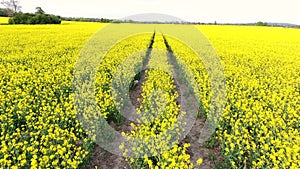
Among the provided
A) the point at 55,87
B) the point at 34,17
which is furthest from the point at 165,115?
the point at 34,17

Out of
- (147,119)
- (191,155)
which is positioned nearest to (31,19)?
(147,119)

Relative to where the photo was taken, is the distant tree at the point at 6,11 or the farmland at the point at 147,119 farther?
the distant tree at the point at 6,11

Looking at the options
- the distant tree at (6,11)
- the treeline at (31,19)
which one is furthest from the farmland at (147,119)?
the distant tree at (6,11)

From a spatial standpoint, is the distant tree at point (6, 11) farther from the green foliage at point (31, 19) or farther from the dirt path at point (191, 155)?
the dirt path at point (191, 155)

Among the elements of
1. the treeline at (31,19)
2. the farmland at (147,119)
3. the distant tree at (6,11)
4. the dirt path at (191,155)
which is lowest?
the dirt path at (191,155)

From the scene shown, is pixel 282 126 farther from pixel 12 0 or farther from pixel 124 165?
pixel 12 0

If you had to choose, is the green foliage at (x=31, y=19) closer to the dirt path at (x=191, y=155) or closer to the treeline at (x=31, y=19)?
the treeline at (x=31, y=19)

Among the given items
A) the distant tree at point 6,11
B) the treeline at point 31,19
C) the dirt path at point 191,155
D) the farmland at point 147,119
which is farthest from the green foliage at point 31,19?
the dirt path at point 191,155

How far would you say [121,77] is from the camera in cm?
1102

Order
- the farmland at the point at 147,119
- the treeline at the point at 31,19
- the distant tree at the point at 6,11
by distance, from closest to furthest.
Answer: the farmland at the point at 147,119 < the treeline at the point at 31,19 < the distant tree at the point at 6,11

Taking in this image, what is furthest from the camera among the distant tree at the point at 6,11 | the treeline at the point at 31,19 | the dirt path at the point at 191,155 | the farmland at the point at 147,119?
the distant tree at the point at 6,11

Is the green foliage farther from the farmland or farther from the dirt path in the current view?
the dirt path

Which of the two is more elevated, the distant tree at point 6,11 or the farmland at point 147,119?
the distant tree at point 6,11

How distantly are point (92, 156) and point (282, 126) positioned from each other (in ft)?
14.1
